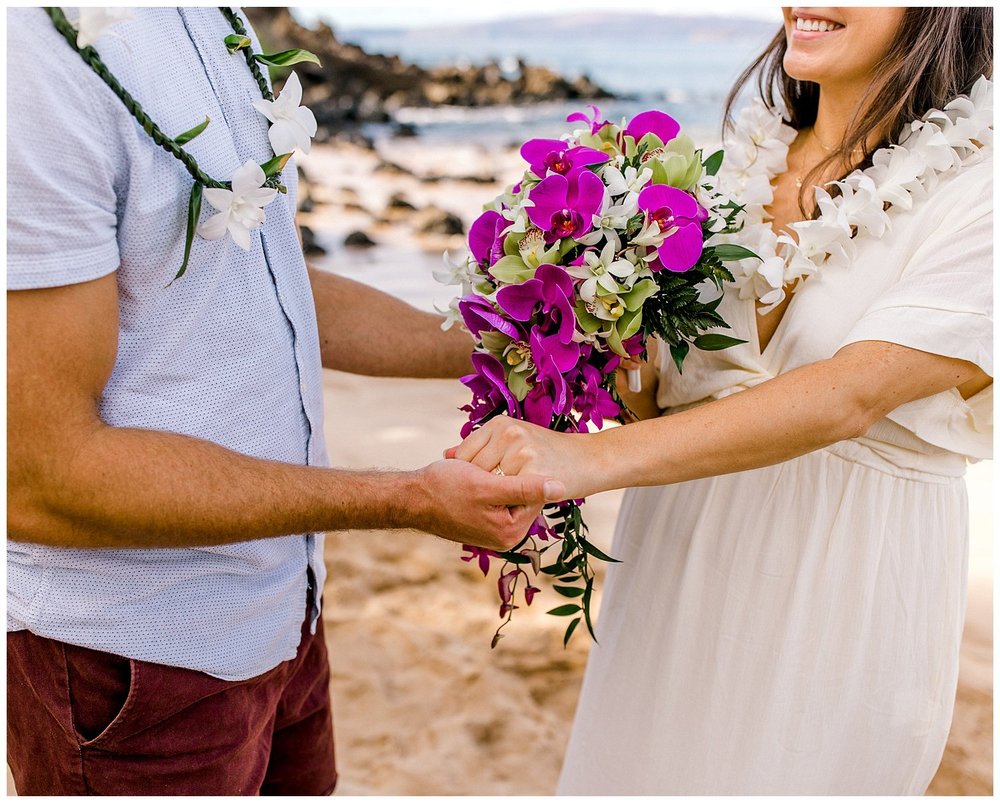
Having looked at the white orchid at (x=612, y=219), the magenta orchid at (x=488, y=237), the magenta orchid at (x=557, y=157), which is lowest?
the magenta orchid at (x=488, y=237)

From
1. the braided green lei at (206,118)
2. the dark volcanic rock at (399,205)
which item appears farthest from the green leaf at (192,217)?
the dark volcanic rock at (399,205)

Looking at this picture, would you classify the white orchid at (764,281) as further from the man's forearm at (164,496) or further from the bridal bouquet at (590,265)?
the man's forearm at (164,496)

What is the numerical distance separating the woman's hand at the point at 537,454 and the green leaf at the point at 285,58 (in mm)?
724

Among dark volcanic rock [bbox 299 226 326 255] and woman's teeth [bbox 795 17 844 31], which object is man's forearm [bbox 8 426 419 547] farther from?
dark volcanic rock [bbox 299 226 326 255]

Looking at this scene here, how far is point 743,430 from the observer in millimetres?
1754

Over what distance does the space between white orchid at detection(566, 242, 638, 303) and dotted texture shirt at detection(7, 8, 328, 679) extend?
54 cm

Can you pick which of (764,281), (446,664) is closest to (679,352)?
(764,281)

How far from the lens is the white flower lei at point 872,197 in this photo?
181 centimetres

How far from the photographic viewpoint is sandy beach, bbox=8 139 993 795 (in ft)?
10.9

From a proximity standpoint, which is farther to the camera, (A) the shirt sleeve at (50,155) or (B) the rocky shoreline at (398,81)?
(B) the rocky shoreline at (398,81)

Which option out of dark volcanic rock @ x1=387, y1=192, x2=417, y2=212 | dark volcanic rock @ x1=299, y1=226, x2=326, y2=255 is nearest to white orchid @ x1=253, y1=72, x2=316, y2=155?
dark volcanic rock @ x1=299, y1=226, x2=326, y2=255

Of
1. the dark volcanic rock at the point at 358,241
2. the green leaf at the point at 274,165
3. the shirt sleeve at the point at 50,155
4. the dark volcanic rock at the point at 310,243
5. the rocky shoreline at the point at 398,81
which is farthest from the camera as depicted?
the rocky shoreline at the point at 398,81

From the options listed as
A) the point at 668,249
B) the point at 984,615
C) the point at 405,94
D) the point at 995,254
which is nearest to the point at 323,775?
the point at 668,249

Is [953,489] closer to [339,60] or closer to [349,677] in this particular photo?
[349,677]
